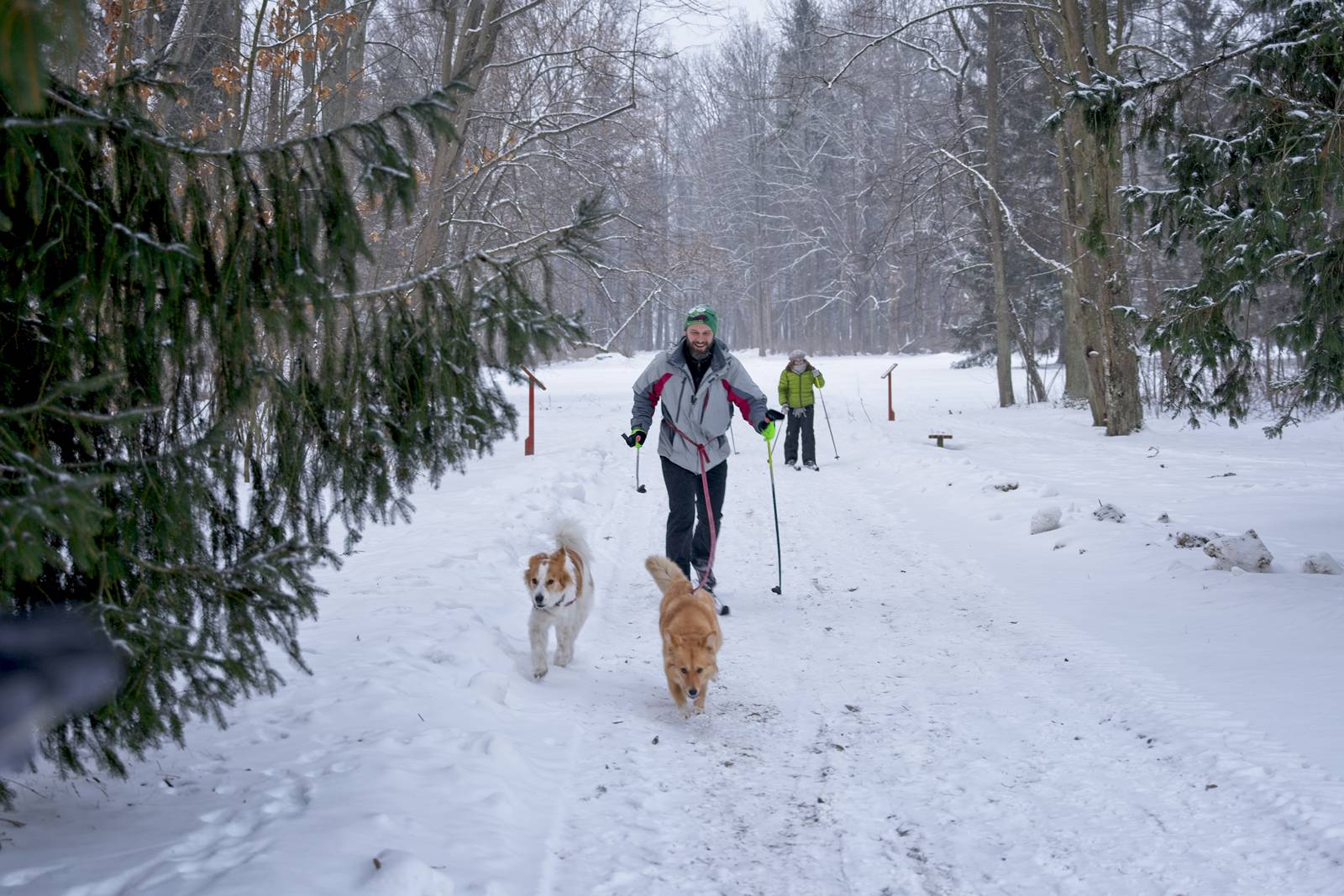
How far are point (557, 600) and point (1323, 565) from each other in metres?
6.12

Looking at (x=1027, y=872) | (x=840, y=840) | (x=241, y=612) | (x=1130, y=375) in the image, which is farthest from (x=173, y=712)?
(x=1130, y=375)

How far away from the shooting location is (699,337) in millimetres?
7406

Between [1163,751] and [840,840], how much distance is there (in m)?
1.82

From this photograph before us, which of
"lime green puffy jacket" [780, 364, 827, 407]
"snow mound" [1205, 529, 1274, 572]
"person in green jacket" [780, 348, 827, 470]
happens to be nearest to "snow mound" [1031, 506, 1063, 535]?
"snow mound" [1205, 529, 1274, 572]

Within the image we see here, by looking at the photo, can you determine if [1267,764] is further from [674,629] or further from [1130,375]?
[1130,375]

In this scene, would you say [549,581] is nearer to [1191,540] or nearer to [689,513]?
[689,513]

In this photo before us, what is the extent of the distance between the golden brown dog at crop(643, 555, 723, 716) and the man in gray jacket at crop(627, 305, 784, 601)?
70.6 inches

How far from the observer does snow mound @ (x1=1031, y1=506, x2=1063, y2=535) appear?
9.72 m

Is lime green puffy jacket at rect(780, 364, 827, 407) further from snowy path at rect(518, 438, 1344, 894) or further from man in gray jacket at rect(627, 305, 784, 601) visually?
snowy path at rect(518, 438, 1344, 894)

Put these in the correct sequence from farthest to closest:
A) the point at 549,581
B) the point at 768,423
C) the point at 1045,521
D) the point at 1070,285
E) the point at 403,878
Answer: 1. the point at 1070,285
2. the point at 1045,521
3. the point at 768,423
4. the point at 549,581
5. the point at 403,878

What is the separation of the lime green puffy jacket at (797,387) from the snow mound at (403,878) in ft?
43.4

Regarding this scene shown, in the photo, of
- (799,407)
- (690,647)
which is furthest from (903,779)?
(799,407)

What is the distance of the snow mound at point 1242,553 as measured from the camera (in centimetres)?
748

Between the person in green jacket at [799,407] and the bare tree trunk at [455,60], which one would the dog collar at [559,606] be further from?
the person in green jacket at [799,407]
